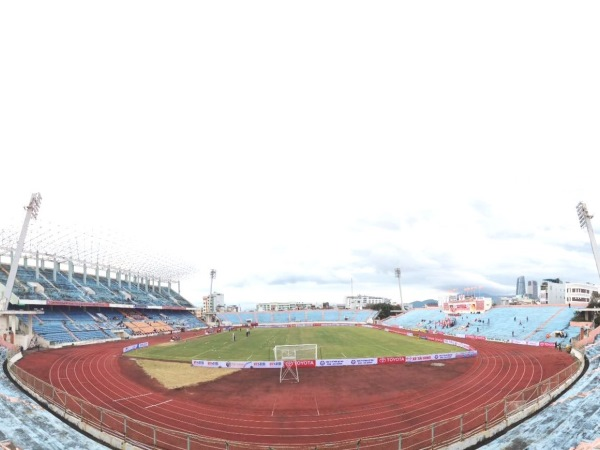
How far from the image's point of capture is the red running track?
16812 millimetres

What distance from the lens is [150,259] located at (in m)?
72.9

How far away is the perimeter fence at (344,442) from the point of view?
14.3 m

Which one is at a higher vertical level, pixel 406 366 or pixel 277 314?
pixel 406 366

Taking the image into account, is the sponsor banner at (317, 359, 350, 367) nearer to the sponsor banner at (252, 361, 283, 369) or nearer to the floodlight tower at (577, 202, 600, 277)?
the sponsor banner at (252, 361, 283, 369)

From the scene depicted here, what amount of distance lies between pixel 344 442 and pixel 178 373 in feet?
64.5

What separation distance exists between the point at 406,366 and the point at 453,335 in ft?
106

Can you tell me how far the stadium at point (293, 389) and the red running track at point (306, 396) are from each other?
100mm

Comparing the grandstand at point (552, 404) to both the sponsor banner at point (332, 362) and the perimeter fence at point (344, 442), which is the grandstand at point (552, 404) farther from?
the sponsor banner at point (332, 362)

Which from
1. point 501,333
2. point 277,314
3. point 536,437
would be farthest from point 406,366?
point 277,314

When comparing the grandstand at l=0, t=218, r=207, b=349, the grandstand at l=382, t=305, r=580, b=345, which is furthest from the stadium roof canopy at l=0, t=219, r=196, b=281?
the grandstand at l=382, t=305, r=580, b=345

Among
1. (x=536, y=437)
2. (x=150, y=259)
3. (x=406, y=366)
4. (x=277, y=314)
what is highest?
(x=150, y=259)

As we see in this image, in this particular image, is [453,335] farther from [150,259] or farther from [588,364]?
[150,259]

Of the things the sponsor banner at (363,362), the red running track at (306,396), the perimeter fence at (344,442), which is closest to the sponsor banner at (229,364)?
the red running track at (306,396)

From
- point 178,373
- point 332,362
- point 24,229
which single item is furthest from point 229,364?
point 24,229
